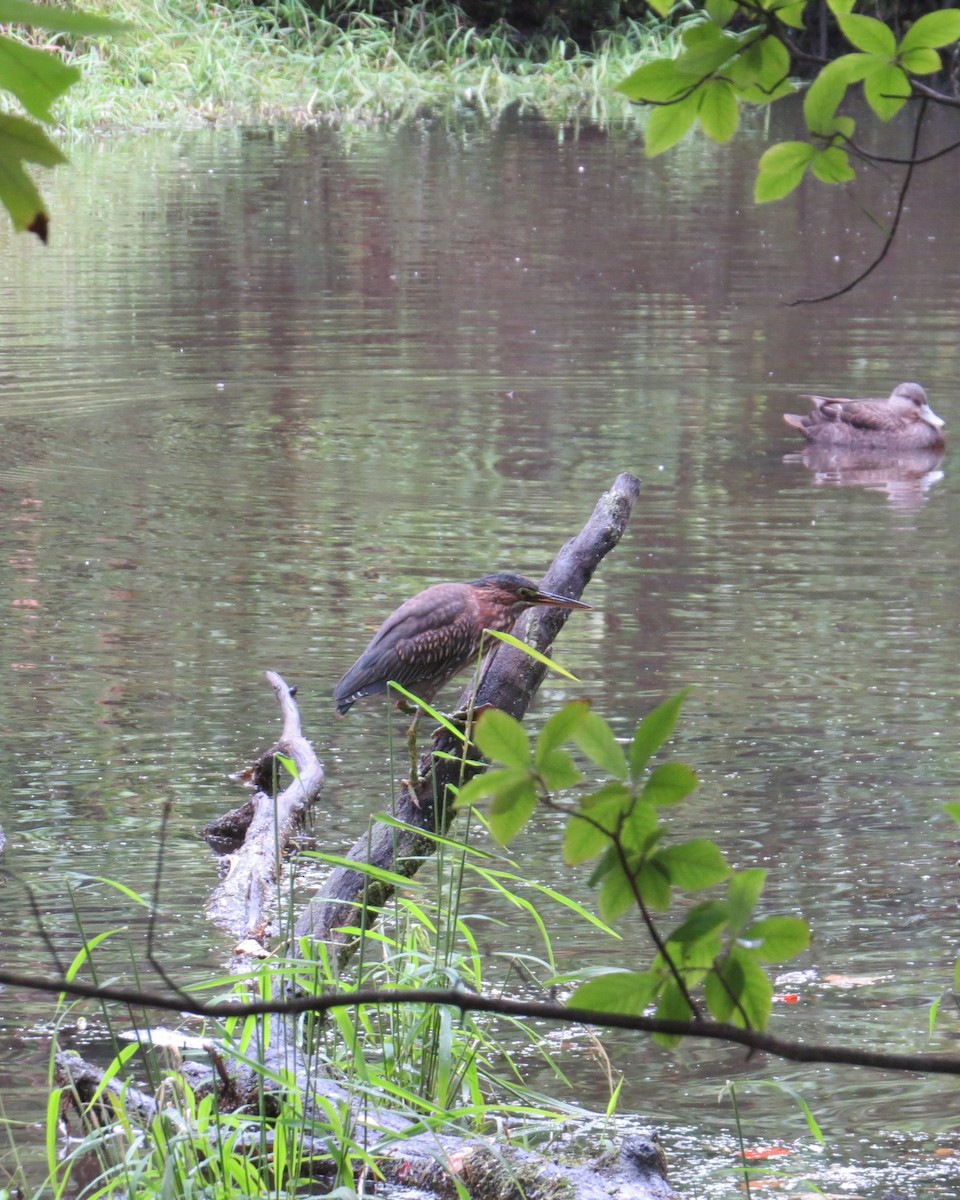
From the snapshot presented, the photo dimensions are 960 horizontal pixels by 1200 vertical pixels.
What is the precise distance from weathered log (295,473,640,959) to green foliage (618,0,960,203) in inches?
66.6

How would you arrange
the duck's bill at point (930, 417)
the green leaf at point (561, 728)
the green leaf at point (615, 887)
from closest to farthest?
the green leaf at point (561, 728)
the green leaf at point (615, 887)
the duck's bill at point (930, 417)

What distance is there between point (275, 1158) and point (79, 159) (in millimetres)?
21690

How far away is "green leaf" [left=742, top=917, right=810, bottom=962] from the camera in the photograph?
4.25ft

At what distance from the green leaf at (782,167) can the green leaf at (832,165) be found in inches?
1.5

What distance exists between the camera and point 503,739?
126cm

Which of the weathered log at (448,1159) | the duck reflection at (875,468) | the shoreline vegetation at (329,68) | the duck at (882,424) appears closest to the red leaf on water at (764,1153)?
the weathered log at (448,1159)

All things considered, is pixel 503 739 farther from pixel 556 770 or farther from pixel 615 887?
pixel 615 887

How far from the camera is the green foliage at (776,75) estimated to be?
1.61 metres

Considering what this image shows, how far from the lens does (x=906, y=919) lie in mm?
4465

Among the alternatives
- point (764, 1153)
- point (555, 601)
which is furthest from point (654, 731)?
point (555, 601)

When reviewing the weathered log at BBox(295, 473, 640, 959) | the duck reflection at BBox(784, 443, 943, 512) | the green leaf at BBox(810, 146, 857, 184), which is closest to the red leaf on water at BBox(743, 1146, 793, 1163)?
the weathered log at BBox(295, 473, 640, 959)

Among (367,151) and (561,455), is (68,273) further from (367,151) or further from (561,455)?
(367,151)

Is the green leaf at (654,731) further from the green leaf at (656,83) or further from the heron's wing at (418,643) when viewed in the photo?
the heron's wing at (418,643)

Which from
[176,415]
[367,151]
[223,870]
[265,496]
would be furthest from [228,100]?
[223,870]
